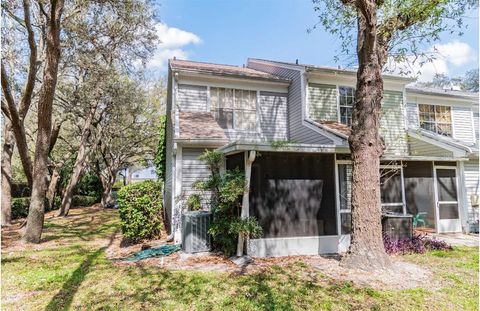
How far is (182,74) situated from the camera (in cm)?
1064

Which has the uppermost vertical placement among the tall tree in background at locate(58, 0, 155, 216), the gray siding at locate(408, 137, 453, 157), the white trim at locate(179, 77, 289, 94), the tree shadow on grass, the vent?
the tall tree in background at locate(58, 0, 155, 216)

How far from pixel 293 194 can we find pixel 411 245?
349 cm

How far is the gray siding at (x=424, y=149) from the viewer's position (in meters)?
11.5

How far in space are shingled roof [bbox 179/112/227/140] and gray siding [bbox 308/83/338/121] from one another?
3850 millimetres

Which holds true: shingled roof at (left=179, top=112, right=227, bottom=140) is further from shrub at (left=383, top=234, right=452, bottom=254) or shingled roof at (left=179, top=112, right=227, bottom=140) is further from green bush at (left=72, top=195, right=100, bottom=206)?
green bush at (left=72, top=195, right=100, bottom=206)

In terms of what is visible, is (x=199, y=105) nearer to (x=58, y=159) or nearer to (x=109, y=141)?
(x=109, y=141)

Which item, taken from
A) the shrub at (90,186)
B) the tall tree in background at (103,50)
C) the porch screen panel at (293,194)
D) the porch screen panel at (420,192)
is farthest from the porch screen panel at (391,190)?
the shrub at (90,186)

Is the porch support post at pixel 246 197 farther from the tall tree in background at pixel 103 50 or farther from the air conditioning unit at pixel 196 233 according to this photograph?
the tall tree in background at pixel 103 50

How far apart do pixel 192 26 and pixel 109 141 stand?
13.1 m

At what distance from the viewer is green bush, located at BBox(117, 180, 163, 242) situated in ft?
29.7

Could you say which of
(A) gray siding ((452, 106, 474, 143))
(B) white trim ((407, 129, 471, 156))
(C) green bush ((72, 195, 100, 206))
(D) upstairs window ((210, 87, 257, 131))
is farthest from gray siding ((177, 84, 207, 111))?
(C) green bush ((72, 195, 100, 206))

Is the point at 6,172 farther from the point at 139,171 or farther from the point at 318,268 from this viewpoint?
the point at 139,171

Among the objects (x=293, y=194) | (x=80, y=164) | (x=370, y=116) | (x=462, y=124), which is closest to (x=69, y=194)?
(x=80, y=164)

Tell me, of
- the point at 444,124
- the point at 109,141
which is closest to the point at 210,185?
the point at 444,124
